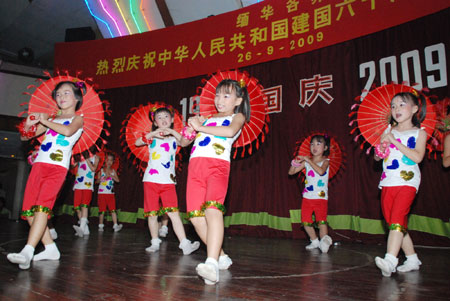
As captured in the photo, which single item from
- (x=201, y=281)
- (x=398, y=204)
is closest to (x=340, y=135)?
(x=398, y=204)

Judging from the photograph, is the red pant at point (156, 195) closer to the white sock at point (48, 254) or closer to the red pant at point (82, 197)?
the white sock at point (48, 254)

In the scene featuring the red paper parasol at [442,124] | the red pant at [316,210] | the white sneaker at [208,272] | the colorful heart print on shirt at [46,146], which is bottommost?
the white sneaker at [208,272]

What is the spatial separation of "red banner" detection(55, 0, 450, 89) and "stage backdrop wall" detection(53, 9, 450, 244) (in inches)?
10.9

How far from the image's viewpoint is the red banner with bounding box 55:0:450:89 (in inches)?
170

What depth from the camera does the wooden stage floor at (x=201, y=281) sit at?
1.53 m

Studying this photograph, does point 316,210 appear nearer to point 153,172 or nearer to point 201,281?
point 153,172

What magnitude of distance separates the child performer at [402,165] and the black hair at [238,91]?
93cm

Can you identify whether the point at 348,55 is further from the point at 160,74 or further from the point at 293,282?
the point at 293,282

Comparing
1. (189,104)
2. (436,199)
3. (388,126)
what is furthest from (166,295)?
(189,104)

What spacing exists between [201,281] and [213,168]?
60 cm

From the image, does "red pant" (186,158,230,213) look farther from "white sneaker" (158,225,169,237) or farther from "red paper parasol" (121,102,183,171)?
"white sneaker" (158,225,169,237)

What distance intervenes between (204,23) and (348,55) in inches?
96.1

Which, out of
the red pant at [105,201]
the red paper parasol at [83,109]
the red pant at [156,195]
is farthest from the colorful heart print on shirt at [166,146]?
the red pant at [105,201]

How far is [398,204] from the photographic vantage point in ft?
7.54
